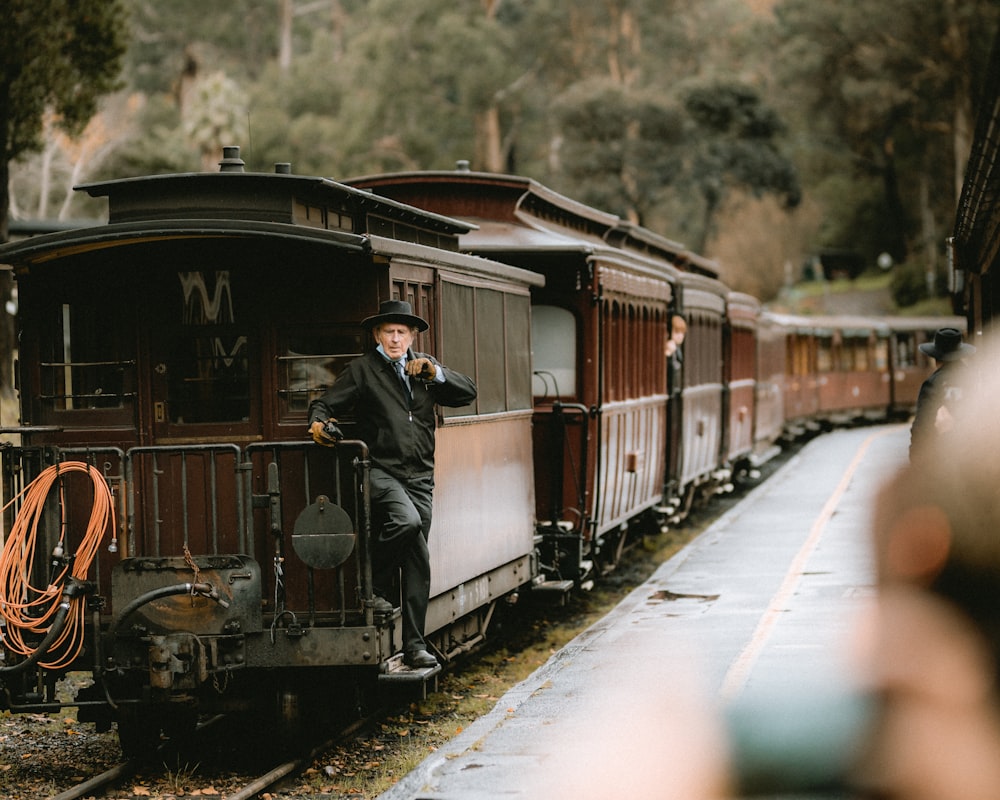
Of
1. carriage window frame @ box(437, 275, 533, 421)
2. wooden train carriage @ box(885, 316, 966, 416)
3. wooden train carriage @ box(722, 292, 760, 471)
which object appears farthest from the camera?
wooden train carriage @ box(885, 316, 966, 416)

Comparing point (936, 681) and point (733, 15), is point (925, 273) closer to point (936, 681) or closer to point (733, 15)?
point (733, 15)

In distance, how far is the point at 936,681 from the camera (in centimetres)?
874

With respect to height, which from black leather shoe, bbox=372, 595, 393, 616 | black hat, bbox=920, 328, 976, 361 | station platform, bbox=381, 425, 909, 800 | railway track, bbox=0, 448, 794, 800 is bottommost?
railway track, bbox=0, 448, 794, 800

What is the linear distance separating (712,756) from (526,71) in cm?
5457

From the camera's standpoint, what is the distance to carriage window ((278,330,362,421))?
8.78 metres

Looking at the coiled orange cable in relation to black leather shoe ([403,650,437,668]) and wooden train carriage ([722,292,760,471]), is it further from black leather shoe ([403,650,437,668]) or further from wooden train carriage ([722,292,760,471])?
wooden train carriage ([722,292,760,471])

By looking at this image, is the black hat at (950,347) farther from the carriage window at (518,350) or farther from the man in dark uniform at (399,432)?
the man in dark uniform at (399,432)

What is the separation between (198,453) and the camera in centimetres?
865

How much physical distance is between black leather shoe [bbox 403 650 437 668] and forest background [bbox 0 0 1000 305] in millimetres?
39973

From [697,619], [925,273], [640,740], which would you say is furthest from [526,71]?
[640,740]

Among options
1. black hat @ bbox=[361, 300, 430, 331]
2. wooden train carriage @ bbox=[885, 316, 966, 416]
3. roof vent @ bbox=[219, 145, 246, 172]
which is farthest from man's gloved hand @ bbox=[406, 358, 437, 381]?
wooden train carriage @ bbox=[885, 316, 966, 416]

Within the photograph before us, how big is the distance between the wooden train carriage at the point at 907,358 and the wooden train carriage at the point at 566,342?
104 ft

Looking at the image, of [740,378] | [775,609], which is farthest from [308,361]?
[740,378]

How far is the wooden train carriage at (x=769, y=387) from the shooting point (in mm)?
30391
